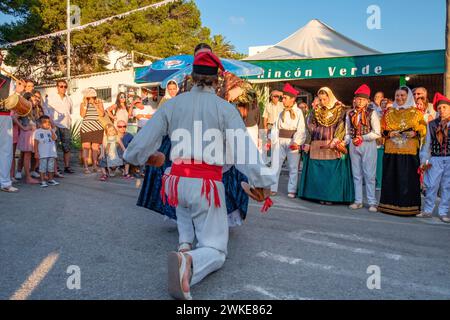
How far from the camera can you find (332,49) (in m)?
14.4

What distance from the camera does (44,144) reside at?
315 inches

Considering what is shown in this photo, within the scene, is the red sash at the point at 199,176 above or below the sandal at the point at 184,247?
above

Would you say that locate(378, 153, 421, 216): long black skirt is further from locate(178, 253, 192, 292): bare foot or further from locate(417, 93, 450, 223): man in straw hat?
locate(178, 253, 192, 292): bare foot

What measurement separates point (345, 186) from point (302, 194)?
31.5 inches

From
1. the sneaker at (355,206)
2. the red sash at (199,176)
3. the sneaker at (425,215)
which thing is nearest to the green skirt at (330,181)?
the sneaker at (355,206)

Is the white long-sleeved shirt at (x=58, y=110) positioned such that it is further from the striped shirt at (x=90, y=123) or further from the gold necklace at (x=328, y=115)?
the gold necklace at (x=328, y=115)

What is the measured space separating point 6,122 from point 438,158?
21.9 feet

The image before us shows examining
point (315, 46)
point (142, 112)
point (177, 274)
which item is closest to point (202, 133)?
point (177, 274)

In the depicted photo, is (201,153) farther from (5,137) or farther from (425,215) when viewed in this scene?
(5,137)

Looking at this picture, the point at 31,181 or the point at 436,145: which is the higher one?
the point at 436,145

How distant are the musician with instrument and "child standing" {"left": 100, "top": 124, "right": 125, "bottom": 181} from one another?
2.22 meters

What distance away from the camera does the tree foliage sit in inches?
1046

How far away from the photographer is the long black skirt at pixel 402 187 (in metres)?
6.54

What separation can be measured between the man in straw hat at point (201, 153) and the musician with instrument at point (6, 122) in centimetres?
447
